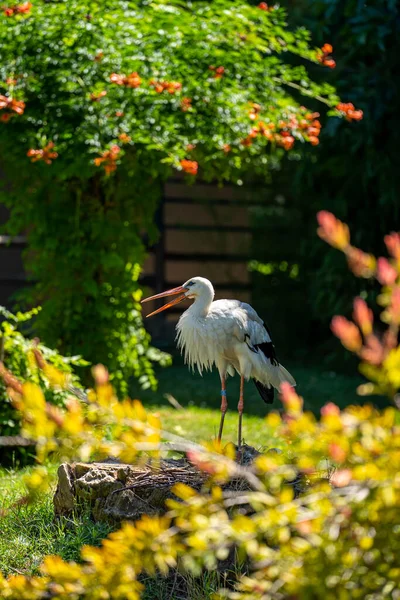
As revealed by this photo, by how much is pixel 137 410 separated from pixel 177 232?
11.6m

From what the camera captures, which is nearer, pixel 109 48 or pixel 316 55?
pixel 109 48

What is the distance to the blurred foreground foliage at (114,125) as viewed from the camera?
21.8ft

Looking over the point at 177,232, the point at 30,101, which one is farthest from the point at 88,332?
the point at 177,232

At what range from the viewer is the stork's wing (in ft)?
16.2

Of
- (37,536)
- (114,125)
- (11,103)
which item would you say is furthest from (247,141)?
(37,536)

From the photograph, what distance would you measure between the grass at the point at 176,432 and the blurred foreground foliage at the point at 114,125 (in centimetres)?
92

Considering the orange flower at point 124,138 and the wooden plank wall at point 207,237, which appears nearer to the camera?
the orange flower at point 124,138

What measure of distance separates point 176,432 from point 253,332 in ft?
8.26

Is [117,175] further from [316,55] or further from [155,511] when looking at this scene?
[155,511]

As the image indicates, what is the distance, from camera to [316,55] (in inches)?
286

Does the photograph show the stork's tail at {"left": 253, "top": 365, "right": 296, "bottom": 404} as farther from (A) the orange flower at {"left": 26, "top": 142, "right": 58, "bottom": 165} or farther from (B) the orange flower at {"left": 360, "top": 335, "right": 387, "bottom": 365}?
(B) the orange flower at {"left": 360, "top": 335, "right": 387, "bottom": 365}

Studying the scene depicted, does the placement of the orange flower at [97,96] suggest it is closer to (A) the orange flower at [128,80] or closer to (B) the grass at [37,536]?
(A) the orange flower at [128,80]

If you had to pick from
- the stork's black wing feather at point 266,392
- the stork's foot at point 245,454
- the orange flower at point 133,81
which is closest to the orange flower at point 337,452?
the stork's foot at point 245,454

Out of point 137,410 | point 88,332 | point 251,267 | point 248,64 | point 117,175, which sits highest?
point 137,410
